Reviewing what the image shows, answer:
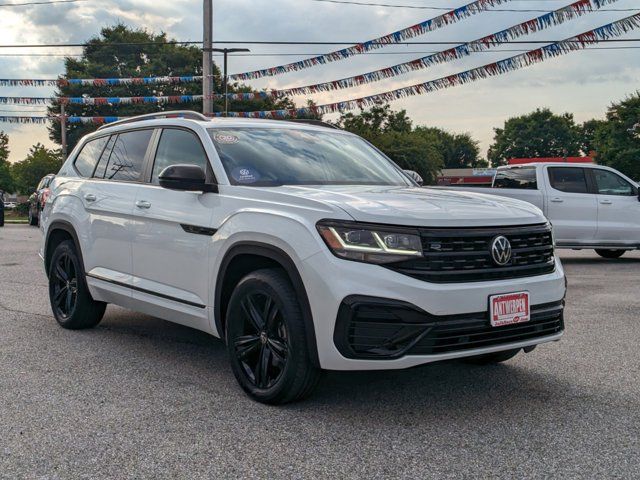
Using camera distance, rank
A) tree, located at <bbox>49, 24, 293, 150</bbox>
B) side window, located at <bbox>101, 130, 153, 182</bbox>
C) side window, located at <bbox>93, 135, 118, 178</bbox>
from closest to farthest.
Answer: side window, located at <bbox>101, 130, 153, 182</bbox>
side window, located at <bbox>93, 135, 118, 178</bbox>
tree, located at <bbox>49, 24, 293, 150</bbox>

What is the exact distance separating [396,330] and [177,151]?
96.2 inches

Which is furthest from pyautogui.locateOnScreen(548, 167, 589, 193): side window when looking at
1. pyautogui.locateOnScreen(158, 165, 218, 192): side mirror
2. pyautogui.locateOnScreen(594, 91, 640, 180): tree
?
pyautogui.locateOnScreen(594, 91, 640, 180): tree

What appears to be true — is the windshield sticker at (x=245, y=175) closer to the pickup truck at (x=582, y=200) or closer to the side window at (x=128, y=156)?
the side window at (x=128, y=156)

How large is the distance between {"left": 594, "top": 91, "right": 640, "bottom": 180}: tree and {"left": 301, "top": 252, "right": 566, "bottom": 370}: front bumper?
183 ft

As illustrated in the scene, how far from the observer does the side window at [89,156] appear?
630cm

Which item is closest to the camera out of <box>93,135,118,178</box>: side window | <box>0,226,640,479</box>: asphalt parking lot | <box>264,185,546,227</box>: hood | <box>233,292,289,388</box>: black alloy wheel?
<box>0,226,640,479</box>: asphalt parking lot

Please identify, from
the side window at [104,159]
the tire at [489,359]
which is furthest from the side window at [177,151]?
the tire at [489,359]

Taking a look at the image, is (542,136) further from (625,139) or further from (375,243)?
(375,243)

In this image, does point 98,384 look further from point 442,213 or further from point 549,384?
point 549,384

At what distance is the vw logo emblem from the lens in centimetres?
387

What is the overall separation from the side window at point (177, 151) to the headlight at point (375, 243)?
154 cm

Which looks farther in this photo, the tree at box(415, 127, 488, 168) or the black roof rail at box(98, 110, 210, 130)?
the tree at box(415, 127, 488, 168)

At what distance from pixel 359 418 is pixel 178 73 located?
169ft

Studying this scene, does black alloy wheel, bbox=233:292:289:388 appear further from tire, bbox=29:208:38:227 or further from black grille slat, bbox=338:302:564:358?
tire, bbox=29:208:38:227
